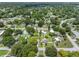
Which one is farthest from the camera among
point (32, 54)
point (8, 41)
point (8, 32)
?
point (8, 32)

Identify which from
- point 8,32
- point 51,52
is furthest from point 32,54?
point 8,32

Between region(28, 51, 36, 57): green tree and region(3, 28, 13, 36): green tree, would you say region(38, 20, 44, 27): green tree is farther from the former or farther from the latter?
region(28, 51, 36, 57): green tree

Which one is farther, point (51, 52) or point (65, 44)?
point (65, 44)

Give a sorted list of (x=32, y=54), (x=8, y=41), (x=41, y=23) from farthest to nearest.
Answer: (x=41, y=23)
(x=8, y=41)
(x=32, y=54)

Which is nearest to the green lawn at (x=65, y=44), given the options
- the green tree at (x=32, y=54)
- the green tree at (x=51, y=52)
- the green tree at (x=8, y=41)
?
the green tree at (x=51, y=52)

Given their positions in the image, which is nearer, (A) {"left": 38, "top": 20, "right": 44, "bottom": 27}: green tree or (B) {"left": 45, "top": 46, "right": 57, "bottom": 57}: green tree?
(B) {"left": 45, "top": 46, "right": 57, "bottom": 57}: green tree

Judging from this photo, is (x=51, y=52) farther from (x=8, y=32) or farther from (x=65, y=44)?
(x=8, y=32)

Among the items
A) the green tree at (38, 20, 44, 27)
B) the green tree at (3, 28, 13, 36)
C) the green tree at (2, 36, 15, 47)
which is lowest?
the green tree at (2, 36, 15, 47)

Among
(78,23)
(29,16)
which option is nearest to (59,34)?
(78,23)

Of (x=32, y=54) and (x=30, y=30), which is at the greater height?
(x=30, y=30)

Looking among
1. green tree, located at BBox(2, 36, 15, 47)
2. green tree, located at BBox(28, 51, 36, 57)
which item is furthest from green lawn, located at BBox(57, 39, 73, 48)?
green tree, located at BBox(2, 36, 15, 47)

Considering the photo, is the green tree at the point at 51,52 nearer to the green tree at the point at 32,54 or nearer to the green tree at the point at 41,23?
the green tree at the point at 32,54
